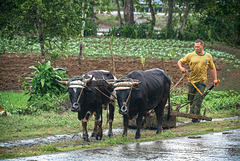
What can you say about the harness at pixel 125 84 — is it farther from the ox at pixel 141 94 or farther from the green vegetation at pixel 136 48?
the green vegetation at pixel 136 48

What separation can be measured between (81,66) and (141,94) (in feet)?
44.4

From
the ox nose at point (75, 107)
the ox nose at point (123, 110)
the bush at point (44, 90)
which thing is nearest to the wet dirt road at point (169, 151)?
the ox nose at point (123, 110)

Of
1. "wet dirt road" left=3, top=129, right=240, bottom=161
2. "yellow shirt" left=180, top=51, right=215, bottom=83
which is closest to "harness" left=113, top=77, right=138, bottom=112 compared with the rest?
"wet dirt road" left=3, top=129, right=240, bottom=161

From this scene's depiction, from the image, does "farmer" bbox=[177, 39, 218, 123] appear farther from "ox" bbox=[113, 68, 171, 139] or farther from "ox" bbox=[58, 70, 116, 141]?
"ox" bbox=[58, 70, 116, 141]

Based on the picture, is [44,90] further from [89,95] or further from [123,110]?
[123,110]

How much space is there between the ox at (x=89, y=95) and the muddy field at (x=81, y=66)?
28.2 feet

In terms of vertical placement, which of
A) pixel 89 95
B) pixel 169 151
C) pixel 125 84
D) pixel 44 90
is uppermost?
pixel 125 84

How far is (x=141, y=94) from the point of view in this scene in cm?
957

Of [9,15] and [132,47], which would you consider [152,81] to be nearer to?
[9,15]

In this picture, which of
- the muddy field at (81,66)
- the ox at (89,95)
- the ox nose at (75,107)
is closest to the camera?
the ox nose at (75,107)

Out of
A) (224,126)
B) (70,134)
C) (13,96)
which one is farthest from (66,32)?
(224,126)

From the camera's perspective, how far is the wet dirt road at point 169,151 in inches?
280

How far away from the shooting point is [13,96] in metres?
15.2

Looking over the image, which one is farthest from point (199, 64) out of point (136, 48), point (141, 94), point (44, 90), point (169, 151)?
point (136, 48)
